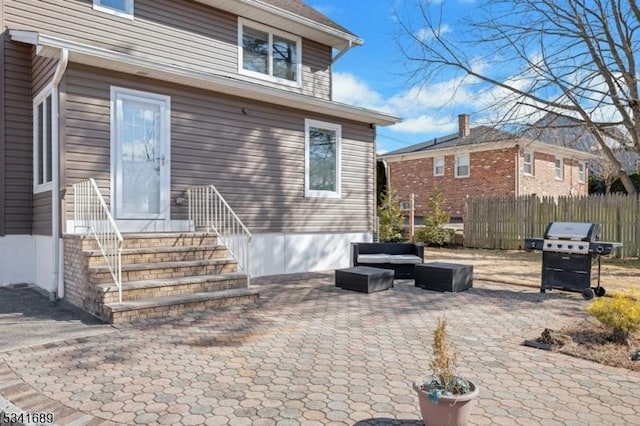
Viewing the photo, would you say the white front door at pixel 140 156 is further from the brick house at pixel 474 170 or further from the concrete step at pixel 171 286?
the brick house at pixel 474 170

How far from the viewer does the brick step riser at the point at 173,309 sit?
5.34m

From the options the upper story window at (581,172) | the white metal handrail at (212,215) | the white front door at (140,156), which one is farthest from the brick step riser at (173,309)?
the upper story window at (581,172)

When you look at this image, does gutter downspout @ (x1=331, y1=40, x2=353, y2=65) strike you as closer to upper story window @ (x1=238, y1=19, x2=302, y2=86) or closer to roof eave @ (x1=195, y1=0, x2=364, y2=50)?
roof eave @ (x1=195, y1=0, x2=364, y2=50)

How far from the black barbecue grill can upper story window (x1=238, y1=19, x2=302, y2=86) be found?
6624 millimetres

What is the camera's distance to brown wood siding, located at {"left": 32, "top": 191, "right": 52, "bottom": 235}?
7.10 metres

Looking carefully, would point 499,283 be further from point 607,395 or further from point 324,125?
point 607,395

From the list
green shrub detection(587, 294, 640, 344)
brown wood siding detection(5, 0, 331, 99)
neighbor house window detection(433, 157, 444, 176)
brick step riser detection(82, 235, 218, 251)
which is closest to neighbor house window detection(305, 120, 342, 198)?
brown wood siding detection(5, 0, 331, 99)

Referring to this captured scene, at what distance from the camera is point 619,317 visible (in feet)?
14.8

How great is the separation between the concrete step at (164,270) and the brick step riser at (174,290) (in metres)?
0.35

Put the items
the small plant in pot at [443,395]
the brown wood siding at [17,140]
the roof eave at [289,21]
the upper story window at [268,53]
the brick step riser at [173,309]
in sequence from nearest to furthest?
1. the small plant in pot at [443,395]
2. the brick step riser at [173,309]
3. the brown wood siding at [17,140]
4. the roof eave at [289,21]
5. the upper story window at [268,53]

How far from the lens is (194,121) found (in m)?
8.33

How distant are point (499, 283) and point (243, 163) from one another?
18.3ft

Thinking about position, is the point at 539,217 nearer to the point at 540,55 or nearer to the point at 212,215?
the point at 540,55

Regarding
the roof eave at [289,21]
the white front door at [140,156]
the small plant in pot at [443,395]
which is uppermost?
the roof eave at [289,21]
